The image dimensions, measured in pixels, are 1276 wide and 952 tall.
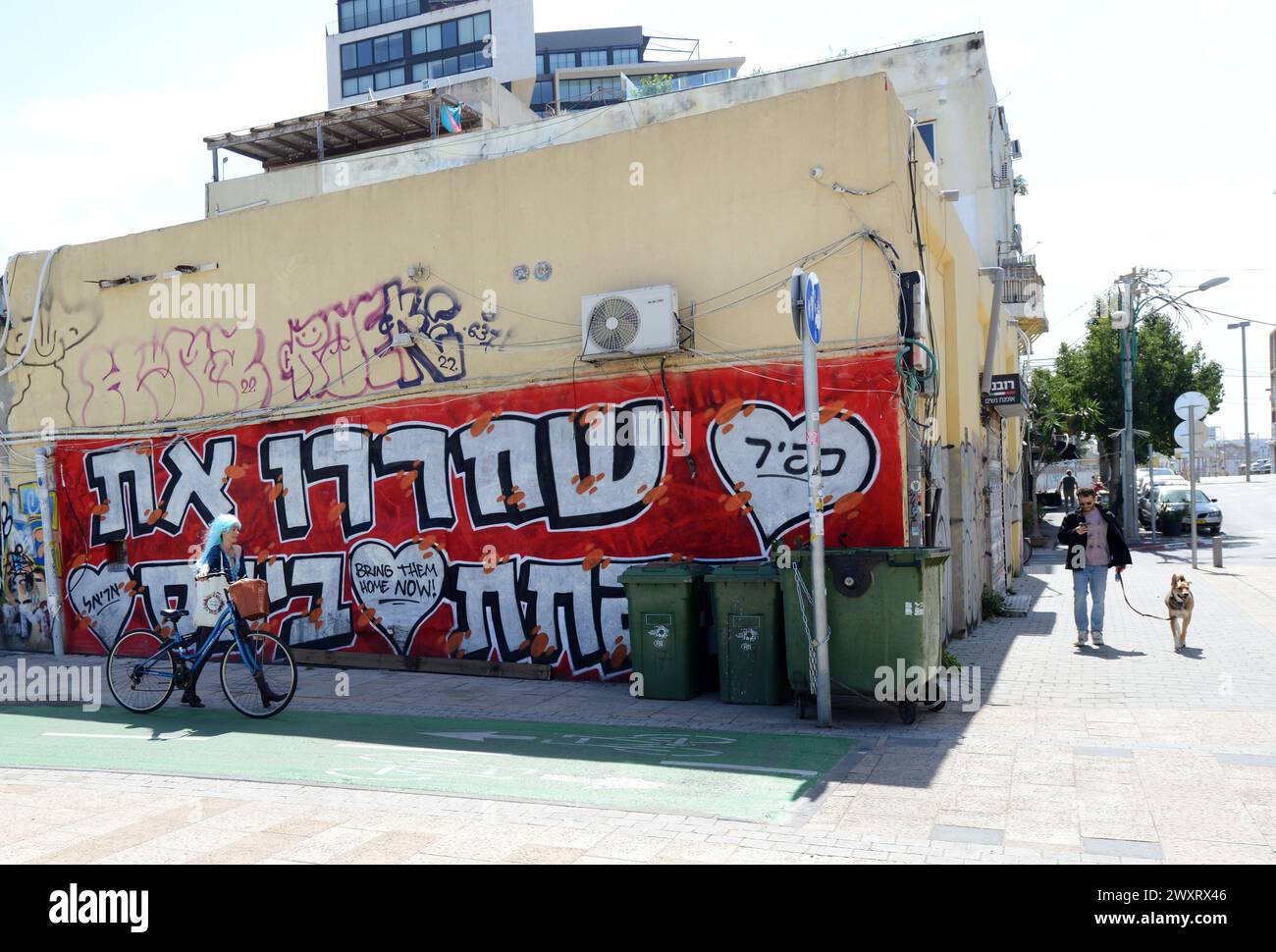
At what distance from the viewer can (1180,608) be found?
1071cm

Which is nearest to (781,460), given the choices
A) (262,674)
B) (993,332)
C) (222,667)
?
(262,674)

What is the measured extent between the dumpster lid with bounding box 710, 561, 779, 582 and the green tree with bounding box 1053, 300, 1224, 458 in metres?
27.0

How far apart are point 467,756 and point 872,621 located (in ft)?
10.3

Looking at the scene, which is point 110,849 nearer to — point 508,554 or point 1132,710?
point 508,554

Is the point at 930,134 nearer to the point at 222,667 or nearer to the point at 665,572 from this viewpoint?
the point at 665,572

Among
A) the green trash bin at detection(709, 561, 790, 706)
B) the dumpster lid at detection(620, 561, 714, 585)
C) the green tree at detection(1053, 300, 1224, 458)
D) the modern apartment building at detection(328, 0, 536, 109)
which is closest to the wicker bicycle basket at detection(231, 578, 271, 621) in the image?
the dumpster lid at detection(620, 561, 714, 585)

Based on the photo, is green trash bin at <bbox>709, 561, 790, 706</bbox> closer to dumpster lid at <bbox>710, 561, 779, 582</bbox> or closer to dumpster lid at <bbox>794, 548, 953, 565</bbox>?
dumpster lid at <bbox>710, 561, 779, 582</bbox>

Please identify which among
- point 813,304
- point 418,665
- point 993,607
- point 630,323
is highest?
point 630,323

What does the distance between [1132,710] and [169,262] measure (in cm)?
1199

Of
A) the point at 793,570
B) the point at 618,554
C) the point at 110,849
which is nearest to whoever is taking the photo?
the point at 110,849

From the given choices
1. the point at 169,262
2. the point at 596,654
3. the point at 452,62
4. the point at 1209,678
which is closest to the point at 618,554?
the point at 596,654

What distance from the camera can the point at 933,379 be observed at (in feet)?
34.7

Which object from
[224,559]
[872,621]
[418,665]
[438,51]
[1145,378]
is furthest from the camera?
[438,51]

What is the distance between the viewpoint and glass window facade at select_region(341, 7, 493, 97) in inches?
2613
